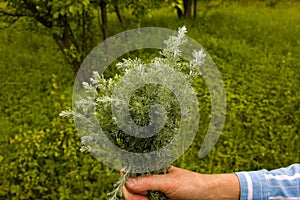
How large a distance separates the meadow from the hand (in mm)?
1860

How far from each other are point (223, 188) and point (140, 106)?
2.37ft

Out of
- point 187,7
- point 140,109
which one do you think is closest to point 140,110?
point 140,109

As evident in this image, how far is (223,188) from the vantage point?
5.30 ft

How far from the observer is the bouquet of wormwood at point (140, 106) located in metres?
1.16

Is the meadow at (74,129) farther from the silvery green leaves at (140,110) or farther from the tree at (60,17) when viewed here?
the silvery green leaves at (140,110)

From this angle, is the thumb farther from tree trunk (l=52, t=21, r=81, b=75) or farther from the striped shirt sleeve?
tree trunk (l=52, t=21, r=81, b=75)

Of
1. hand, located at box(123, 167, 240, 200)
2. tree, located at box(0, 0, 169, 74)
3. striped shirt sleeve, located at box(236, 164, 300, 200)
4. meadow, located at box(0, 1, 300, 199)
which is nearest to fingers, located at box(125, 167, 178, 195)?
hand, located at box(123, 167, 240, 200)

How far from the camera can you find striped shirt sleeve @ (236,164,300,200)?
1515mm

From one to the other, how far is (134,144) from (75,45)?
3.71m

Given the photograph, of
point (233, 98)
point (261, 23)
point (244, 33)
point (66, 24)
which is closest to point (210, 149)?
point (233, 98)

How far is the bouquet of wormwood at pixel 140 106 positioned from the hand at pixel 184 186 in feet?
0.35

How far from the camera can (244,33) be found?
23.9ft

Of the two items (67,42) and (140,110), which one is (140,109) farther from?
(67,42)

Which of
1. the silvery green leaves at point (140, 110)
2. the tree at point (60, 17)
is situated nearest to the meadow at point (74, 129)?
the tree at point (60, 17)
